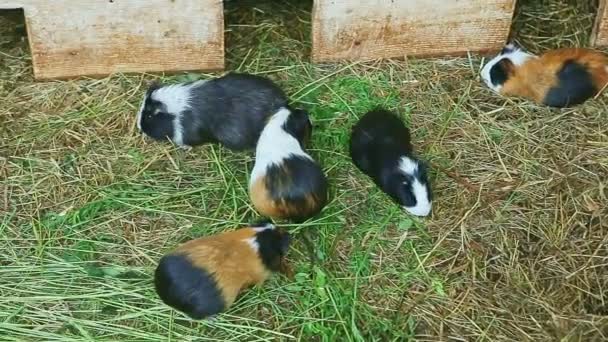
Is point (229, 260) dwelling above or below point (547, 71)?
below

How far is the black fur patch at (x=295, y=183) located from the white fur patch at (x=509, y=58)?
2.47 feet

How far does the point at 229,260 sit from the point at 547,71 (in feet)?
3.96

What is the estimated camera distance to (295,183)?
263 cm

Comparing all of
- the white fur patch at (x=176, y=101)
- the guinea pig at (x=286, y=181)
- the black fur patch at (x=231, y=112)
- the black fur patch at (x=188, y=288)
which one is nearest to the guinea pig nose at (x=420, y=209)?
the guinea pig at (x=286, y=181)

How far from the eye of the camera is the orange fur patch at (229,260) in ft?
8.05

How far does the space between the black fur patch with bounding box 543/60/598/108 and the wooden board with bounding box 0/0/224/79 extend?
1051mm

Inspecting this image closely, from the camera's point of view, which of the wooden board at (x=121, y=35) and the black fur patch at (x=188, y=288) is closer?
the black fur patch at (x=188, y=288)

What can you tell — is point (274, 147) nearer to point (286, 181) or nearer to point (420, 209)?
point (286, 181)

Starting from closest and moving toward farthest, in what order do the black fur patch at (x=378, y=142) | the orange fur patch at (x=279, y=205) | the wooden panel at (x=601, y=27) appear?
the orange fur patch at (x=279, y=205)
the black fur patch at (x=378, y=142)
the wooden panel at (x=601, y=27)

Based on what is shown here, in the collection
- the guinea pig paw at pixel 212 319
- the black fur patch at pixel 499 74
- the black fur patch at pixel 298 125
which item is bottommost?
the guinea pig paw at pixel 212 319

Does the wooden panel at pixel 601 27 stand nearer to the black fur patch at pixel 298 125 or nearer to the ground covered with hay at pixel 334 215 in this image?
the ground covered with hay at pixel 334 215

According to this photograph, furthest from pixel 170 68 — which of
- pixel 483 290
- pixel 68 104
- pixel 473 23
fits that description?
pixel 483 290

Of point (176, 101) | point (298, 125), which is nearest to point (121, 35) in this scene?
point (176, 101)

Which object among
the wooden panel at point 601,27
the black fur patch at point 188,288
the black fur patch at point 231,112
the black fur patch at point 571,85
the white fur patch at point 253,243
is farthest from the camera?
the wooden panel at point 601,27
